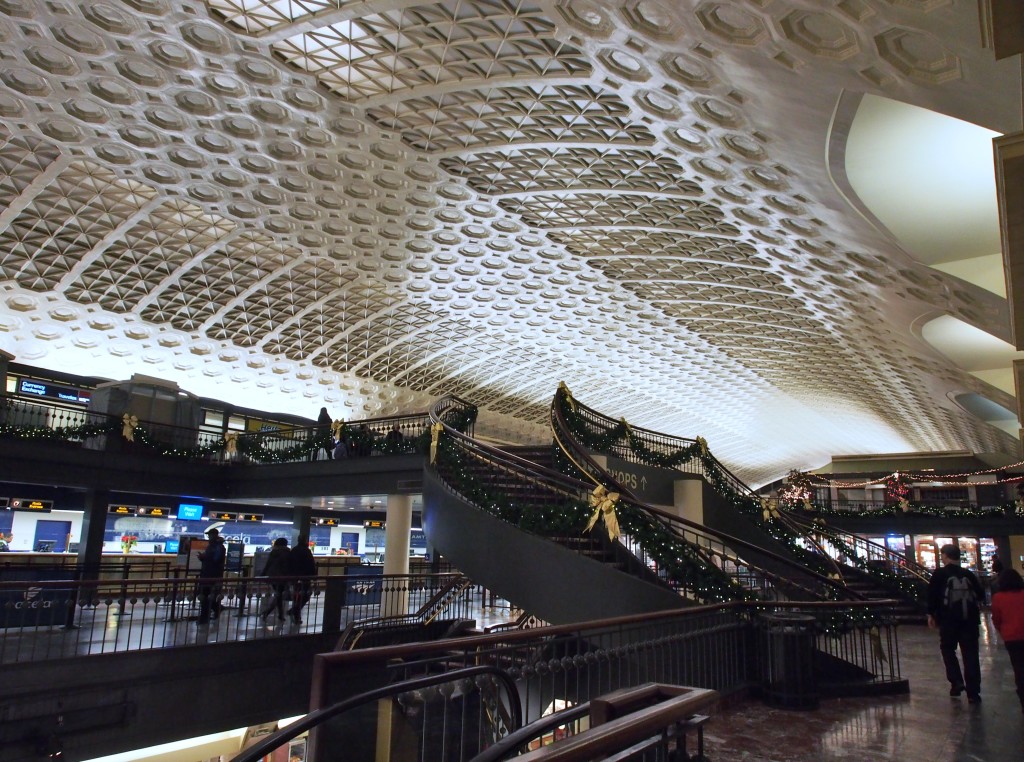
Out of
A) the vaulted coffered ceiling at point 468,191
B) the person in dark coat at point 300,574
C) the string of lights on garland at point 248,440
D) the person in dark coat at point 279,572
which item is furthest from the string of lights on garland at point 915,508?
the person in dark coat at point 279,572

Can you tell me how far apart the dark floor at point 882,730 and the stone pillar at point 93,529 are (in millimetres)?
16446

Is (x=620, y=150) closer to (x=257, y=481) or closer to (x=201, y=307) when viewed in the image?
(x=257, y=481)

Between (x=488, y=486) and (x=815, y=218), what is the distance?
1135cm

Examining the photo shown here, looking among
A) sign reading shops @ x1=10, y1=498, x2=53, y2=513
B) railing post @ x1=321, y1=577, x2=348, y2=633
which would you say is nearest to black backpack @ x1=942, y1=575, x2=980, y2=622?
railing post @ x1=321, y1=577, x2=348, y2=633

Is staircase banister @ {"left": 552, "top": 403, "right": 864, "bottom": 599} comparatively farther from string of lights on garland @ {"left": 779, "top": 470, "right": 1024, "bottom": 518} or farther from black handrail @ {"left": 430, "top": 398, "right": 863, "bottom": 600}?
string of lights on garland @ {"left": 779, "top": 470, "right": 1024, "bottom": 518}

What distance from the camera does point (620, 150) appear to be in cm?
1978

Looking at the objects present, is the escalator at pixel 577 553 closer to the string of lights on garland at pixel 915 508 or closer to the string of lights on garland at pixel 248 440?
the string of lights on garland at pixel 248 440

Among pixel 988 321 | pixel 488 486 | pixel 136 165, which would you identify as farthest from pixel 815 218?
pixel 136 165

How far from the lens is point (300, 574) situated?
14391 mm

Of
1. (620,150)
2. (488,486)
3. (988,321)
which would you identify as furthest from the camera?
(620,150)

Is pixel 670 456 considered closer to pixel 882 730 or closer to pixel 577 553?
pixel 577 553

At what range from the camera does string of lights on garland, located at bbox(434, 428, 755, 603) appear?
9242 millimetres

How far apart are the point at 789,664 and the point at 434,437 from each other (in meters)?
8.64

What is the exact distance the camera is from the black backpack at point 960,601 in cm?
726
